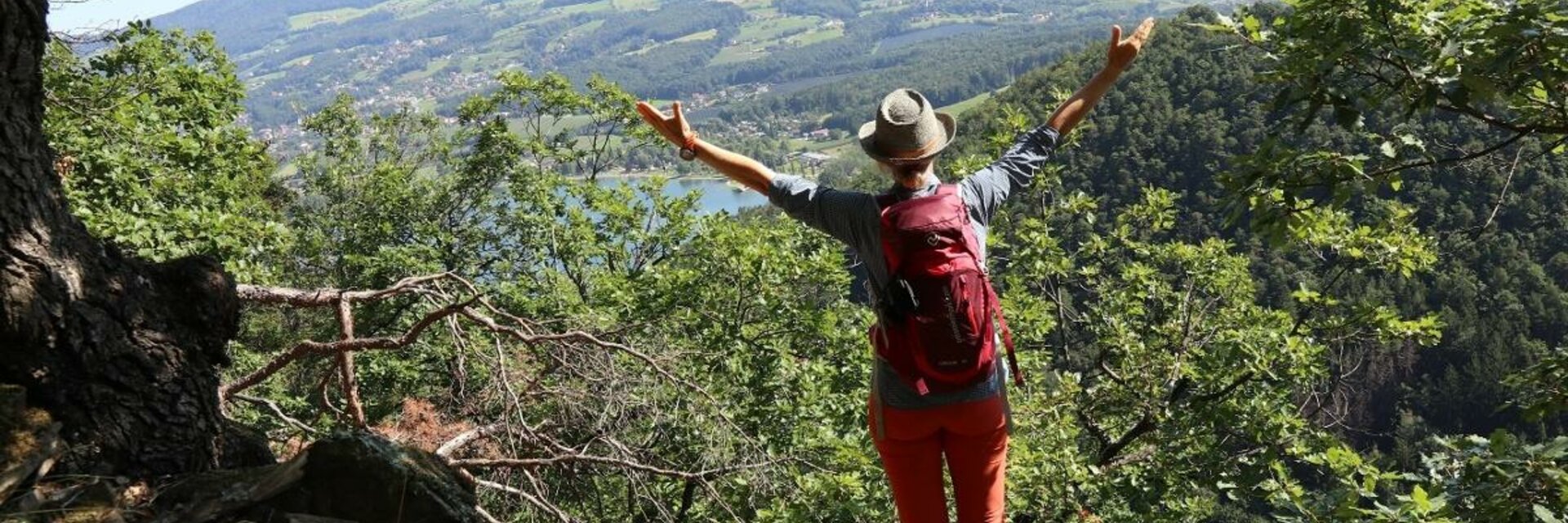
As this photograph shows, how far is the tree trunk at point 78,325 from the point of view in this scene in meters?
2.41

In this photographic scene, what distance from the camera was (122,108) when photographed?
768cm

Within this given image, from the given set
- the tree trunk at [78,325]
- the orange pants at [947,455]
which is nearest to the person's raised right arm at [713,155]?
the orange pants at [947,455]

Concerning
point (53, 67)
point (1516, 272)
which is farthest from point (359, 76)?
point (53, 67)

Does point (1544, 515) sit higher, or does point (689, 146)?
point (689, 146)

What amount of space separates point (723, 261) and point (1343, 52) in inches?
255

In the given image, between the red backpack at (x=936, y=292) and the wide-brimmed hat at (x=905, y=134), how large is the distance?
0.44 ft

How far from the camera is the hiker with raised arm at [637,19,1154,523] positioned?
8.27ft

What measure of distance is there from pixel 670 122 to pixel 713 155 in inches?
8.0

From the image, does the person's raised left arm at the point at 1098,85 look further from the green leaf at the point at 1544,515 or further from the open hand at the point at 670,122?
the green leaf at the point at 1544,515

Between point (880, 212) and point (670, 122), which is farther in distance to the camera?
point (670, 122)

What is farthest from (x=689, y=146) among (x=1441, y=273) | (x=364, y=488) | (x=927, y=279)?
(x=1441, y=273)

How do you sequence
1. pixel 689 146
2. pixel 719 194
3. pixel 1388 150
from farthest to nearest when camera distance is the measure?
1. pixel 719 194
2. pixel 1388 150
3. pixel 689 146

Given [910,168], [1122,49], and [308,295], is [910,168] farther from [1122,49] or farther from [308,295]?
[308,295]

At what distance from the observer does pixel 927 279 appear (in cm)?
250
